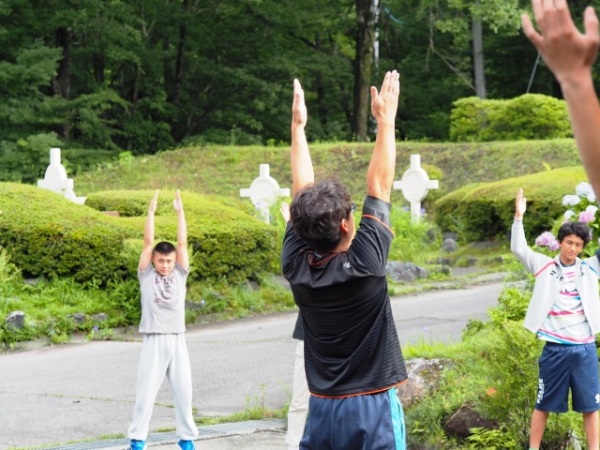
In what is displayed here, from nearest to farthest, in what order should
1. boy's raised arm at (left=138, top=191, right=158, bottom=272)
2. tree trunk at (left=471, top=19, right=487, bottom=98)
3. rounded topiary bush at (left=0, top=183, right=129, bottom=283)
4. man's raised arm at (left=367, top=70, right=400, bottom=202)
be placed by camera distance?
man's raised arm at (left=367, top=70, right=400, bottom=202) → boy's raised arm at (left=138, top=191, right=158, bottom=272) → rounded topiary bush at (left=0, top=183, right=129, bottom=283) → tree trunk at (left=471, top=19, right=487, bottom=98)

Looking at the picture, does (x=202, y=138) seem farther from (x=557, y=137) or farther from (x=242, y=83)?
(x=557, y=137)

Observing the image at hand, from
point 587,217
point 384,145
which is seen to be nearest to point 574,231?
point 587,217

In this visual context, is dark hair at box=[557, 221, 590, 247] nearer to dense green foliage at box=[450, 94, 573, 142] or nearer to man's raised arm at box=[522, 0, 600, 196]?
man's raised arm at box=[522, 0, 600, 196]

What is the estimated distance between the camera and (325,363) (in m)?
4.17

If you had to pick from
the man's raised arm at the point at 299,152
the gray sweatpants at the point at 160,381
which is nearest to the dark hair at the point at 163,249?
the gray sweatpants at the point at 160,381

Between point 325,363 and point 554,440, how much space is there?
323 centimetres

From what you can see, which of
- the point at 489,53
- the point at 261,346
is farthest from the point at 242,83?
the point at 261,346

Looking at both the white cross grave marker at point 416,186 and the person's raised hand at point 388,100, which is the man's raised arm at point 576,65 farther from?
the white cross grave marker at point 416,186

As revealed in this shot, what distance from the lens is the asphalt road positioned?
28.6 ft

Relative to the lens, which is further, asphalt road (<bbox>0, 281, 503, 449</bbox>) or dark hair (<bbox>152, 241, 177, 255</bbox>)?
asphalt road (<bbox>0, 281, 503, 449</bbox>)

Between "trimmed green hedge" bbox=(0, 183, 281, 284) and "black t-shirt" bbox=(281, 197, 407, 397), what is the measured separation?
9.67 metres

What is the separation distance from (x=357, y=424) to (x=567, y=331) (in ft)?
9.68

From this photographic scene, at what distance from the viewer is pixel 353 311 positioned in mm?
4109

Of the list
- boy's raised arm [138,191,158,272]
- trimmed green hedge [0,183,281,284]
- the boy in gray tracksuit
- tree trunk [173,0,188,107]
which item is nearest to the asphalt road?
trimmed green hedge [0,183,281,284]
